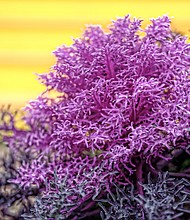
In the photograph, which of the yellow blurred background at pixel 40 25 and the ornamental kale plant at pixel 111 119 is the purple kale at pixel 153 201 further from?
the yellow blurred background at pixel 40 25

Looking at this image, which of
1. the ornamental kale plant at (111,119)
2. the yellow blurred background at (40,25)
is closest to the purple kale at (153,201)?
the ornamental kale plant at (111,119)

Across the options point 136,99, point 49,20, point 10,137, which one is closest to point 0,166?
point 10,137

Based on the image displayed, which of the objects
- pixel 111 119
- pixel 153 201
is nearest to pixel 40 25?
pixel 111 119

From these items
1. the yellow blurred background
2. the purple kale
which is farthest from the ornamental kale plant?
the yellow blurred background

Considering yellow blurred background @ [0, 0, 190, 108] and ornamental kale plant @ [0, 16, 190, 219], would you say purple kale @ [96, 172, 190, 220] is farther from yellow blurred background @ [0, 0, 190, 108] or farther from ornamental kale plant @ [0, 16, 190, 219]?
yellow blurred background @ [0, 0, 190, 108]

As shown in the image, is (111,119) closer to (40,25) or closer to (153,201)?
(153,201)
